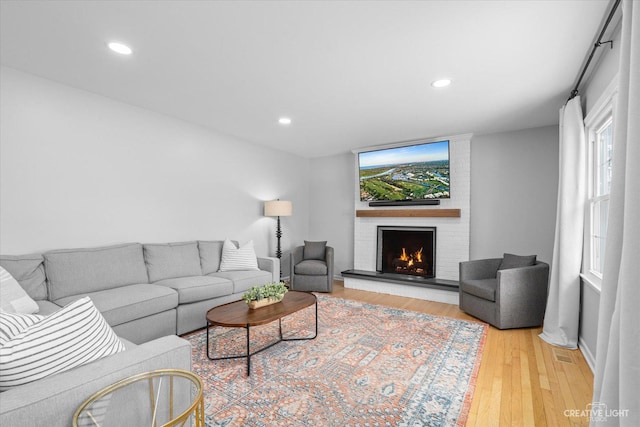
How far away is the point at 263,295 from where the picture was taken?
2.72m

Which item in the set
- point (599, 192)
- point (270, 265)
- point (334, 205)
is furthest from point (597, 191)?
point (334, 205)

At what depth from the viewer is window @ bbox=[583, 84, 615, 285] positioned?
2568 mm

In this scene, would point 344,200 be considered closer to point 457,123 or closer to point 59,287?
point 457,123

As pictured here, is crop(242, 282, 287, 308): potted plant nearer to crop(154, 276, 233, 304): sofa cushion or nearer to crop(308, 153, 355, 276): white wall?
crop(154, 276, 233, 304): sofa cushion

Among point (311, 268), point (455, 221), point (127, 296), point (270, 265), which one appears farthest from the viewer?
point (311, 268)

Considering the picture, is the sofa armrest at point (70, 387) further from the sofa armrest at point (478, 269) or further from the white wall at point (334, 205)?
the white wall at point (334, 205)

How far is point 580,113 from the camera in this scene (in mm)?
2807

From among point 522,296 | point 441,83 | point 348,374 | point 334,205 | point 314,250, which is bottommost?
point 348,374

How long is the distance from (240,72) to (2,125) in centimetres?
208

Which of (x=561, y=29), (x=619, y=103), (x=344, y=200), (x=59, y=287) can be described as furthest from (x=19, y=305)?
(x=344, y=200)

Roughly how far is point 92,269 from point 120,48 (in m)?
1.98

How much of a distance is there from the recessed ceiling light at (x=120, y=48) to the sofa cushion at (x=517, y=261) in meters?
4.46

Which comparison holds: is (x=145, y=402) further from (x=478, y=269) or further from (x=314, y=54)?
(x=478, y=269)

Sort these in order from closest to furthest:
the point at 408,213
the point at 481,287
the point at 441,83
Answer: the point at 441,83 < the point at 481,287 < the point at 408,213
